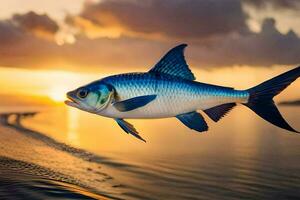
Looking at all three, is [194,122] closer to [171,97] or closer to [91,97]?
[171,97]

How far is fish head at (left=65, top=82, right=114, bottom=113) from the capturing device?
4527 millimetres

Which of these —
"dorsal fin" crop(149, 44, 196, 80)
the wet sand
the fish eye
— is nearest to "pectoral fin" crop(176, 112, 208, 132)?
"dorsal fin" crop(149, 44, 196, 80)

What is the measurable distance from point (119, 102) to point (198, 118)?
99cm

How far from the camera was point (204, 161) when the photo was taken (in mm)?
20703

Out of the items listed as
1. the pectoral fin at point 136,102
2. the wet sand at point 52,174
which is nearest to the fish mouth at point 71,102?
the pectoral fin at point 136,102

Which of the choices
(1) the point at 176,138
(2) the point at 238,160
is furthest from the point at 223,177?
(1) the point at 176,138

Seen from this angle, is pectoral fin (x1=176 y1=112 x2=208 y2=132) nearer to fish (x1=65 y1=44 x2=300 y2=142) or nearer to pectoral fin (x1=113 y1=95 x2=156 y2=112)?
fish (x1=65 y1=44 x2=300 y2=142)

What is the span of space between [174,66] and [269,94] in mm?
1211

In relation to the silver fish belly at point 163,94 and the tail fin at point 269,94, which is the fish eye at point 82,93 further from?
the tail fin at point 269,94

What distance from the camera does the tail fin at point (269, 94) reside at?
186 inches

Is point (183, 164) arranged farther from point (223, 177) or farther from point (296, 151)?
point (296, 151)

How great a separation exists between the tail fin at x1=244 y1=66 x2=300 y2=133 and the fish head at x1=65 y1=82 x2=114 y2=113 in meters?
1.70

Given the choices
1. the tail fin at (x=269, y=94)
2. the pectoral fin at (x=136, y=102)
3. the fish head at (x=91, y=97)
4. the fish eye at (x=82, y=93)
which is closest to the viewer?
the pectoral fin at (x=136, y=102)

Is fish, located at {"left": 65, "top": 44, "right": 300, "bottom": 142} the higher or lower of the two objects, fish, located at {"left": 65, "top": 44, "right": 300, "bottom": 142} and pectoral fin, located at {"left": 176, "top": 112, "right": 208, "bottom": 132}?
the higher
